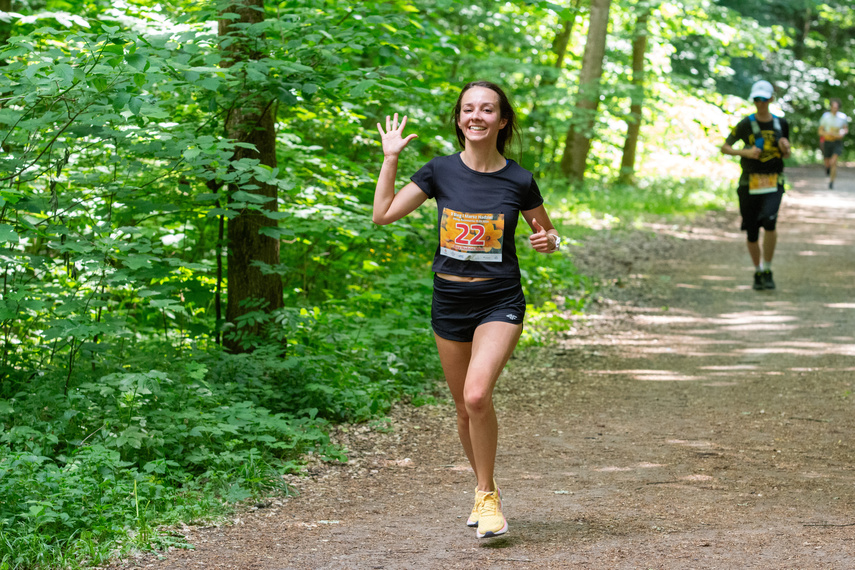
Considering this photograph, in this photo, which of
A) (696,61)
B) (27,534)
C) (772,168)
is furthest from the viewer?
(696,61)

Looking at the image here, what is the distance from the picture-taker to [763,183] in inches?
376

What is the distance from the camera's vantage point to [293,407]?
5762 mm

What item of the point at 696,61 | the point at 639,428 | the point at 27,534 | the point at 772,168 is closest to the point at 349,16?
the point at 639,428

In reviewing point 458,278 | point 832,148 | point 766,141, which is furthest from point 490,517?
point 832,148

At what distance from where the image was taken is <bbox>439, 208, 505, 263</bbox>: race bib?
3.68 m

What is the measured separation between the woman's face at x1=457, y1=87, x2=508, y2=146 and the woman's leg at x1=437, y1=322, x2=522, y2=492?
880mm

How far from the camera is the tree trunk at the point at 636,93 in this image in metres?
16.9

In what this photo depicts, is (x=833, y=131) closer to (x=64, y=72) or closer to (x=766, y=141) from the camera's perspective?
(x=766, y=141)

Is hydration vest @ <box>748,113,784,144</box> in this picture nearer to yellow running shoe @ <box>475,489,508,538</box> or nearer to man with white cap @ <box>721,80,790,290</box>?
man with white cap @ <box>721,80,790,290</box>

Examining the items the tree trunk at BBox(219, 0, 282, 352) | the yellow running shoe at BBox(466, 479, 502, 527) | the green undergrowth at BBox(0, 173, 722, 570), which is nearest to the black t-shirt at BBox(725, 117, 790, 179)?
the green undergrowth at BBox(0, 173, 722, 570)

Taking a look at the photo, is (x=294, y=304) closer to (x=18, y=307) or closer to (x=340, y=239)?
(x=340, y=239)

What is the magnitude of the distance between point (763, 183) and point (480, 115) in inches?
274

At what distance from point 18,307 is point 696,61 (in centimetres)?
2228

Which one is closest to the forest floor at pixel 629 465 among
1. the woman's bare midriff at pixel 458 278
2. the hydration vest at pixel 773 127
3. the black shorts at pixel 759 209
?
the black shorts at pixel 759 209
